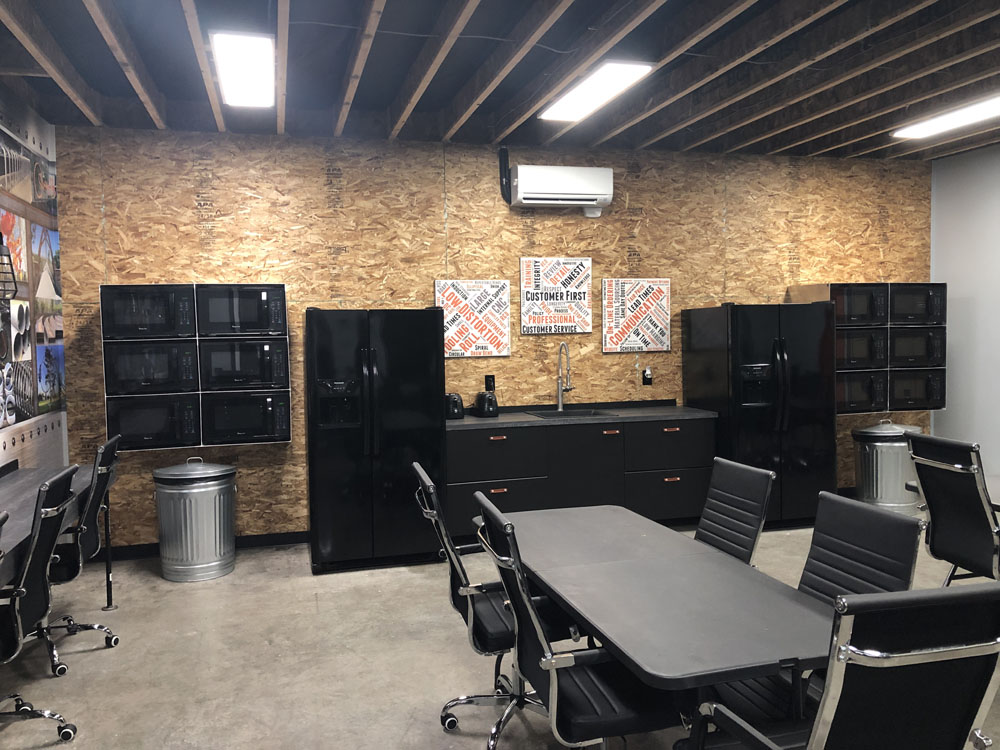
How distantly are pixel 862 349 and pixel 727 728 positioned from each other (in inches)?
207

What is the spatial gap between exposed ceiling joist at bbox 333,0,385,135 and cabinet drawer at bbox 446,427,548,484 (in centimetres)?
226

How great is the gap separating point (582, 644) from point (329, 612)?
1500 millimetres

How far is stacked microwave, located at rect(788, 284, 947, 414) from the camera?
6250mm

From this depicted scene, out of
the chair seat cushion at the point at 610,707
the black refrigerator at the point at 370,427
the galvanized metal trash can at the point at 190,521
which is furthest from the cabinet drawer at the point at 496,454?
the chair seat cushion at the point at 610,707

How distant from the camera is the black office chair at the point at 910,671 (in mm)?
1498

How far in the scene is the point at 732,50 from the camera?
160 inches

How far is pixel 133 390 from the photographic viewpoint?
4.82m

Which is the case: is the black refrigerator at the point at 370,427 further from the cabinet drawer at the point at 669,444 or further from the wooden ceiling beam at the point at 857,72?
the wooden ceiling beam at the point at 857,72

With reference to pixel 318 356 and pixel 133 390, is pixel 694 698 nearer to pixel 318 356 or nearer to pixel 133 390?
pixel 318 356

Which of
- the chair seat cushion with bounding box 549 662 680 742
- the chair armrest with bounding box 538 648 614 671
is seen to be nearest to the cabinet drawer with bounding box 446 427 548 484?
the chair seat cushion with bounding box 549 662 680 742

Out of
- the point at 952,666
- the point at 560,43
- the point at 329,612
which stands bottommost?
the point at 329,612

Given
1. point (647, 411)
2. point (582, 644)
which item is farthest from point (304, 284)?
point (582, 644)

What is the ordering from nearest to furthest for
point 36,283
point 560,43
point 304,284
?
point 560,43 < point 36,283 < point 304,284

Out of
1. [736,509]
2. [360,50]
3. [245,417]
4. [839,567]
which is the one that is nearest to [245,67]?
[360,50]
